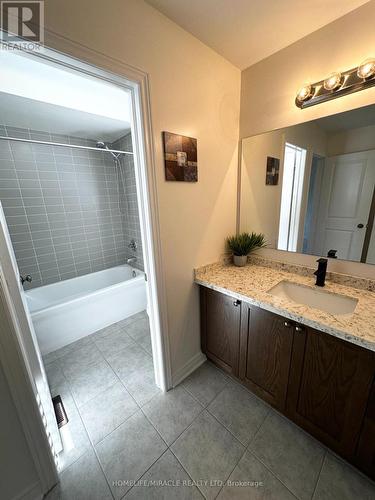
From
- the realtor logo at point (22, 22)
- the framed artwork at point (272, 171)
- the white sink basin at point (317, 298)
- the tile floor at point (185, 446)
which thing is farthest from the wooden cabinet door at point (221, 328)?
the realtor logo at point (22, 22)

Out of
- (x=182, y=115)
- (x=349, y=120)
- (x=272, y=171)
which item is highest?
(x=182, y=115)

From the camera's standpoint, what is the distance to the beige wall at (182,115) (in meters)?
0.93

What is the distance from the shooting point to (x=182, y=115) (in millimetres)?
1307

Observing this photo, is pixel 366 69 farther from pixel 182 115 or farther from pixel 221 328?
pixel 221 328

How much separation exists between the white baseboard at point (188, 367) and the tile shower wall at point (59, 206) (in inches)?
84.3

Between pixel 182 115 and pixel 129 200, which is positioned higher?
pixel 182 115

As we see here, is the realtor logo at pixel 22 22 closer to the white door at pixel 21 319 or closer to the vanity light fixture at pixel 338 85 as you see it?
the white door at pixel 21 319

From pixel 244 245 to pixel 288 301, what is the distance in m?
0.68

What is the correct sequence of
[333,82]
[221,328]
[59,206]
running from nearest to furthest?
1. [333,82]
2. [221,328]
3. [59,206]

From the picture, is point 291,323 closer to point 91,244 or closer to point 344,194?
point 344,194

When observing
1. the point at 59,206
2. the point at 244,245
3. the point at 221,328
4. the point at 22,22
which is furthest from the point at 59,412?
the point at 59,206

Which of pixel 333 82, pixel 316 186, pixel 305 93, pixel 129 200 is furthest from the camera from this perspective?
pixel 129 200

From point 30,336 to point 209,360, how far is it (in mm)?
1434

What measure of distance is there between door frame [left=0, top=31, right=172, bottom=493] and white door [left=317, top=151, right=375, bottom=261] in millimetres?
1188
